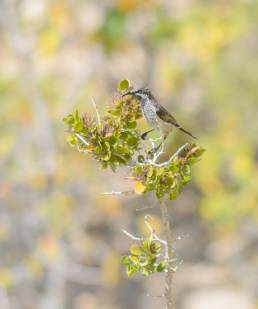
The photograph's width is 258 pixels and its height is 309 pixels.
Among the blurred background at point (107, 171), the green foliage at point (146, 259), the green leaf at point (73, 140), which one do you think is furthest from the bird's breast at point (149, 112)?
the blurred background at point (107, 171)

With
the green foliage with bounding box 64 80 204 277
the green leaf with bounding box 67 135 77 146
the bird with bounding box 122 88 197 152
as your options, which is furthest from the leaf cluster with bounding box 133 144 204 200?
the green leaf with bounding box 67 135 77 146

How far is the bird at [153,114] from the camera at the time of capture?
2.62 metres

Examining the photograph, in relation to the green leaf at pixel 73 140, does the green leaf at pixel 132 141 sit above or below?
below

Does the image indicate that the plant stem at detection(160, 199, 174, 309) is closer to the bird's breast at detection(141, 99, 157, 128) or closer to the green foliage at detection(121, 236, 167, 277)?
the green foliage at detection(121, 236, 167, 277)

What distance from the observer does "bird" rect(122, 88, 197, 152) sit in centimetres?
262

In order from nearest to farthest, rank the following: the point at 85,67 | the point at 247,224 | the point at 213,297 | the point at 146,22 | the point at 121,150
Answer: the point at 121,150 → the point at 247,224 → the point at 146,22 → the point at 213,297 → the point at 85,67

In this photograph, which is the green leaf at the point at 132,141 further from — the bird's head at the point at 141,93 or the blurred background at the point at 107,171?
the blurred background at the point at 107,171

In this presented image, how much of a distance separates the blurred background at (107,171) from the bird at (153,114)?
395 cm

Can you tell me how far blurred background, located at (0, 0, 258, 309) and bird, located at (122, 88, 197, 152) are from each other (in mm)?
3948

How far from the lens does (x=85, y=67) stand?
39.2ft

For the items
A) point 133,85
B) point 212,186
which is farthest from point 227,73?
point 133,85

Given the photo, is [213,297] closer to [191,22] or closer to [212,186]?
[212,186]

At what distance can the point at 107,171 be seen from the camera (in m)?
8.85

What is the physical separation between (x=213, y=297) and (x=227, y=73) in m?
3.29
